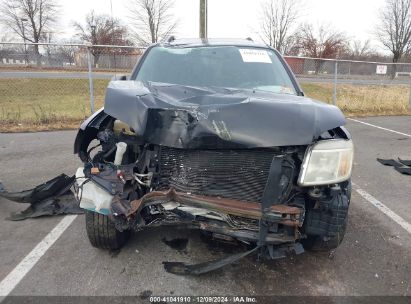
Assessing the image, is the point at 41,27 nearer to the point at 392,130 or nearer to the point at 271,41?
the point at 271,41

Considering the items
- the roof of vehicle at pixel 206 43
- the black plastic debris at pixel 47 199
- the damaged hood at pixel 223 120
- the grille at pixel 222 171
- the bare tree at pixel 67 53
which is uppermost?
the bare tree at pixel 67 53

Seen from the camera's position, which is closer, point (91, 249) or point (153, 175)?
point (153, 175)

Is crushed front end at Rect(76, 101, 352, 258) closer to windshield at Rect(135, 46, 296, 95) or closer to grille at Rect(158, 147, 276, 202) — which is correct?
grille at Rect(158, 147, 276, 202)

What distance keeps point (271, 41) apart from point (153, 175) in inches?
1351

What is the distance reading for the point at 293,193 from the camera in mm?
2322

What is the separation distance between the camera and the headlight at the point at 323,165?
2209 mm

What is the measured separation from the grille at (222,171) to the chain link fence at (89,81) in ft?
22.8

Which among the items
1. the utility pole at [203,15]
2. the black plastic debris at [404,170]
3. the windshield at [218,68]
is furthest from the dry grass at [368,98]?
the windshield at [218,68]

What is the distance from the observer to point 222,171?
233 cm

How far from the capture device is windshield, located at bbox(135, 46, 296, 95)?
328cm

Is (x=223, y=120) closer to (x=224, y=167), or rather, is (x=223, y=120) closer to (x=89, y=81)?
(x=224, y=167)

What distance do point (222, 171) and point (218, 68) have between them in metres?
1.46

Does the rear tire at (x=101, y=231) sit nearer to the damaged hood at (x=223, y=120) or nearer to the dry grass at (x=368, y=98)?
the damaged hood at (x=223, y=120)

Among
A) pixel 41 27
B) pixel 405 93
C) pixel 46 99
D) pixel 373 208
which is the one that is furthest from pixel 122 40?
pixel 373 208
